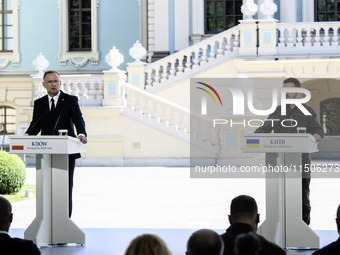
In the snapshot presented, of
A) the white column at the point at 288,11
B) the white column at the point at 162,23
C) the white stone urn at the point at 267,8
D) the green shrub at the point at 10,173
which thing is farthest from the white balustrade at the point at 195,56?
the green shrub at the point at 10,173

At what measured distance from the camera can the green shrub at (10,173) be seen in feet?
44.1

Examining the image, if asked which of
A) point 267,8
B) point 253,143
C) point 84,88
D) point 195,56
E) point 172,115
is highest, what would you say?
point 267,8

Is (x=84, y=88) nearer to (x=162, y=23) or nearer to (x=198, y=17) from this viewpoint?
(x=162, y=23)

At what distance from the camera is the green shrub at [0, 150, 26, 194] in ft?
44.1

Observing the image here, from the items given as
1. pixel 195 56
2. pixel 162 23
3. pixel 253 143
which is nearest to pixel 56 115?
pixel 253 143

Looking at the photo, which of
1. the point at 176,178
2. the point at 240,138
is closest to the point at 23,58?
the point at 240,138

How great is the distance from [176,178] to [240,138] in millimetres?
3835

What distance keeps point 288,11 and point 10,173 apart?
14399mm

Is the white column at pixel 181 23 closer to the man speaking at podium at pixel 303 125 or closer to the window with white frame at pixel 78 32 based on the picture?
the window with white frame at pixel 78 32

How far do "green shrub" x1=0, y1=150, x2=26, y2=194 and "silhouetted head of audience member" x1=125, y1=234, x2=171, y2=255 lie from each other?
33.9 feet

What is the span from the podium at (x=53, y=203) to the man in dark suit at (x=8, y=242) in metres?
2.44

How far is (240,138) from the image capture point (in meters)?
20.7

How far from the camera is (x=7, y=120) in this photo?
1115 inches

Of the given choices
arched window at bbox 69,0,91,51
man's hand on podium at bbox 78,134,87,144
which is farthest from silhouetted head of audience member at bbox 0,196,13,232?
arched window at bbox 69,0,91,51
